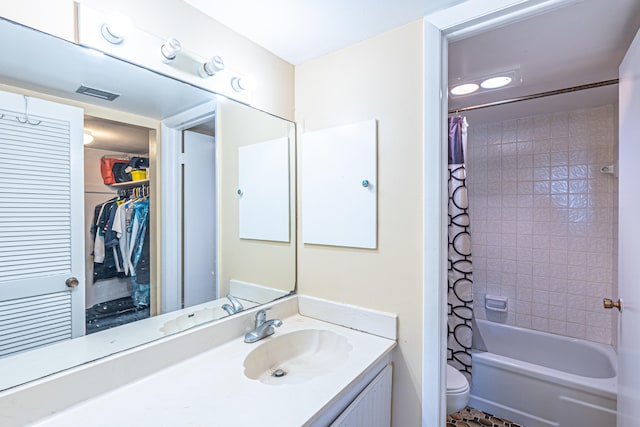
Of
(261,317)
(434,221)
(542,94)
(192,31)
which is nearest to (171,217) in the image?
(261,317)

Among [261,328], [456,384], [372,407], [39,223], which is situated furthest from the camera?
[456,384]

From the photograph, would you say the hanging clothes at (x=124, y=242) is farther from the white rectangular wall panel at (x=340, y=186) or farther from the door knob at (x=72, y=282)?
the white rectangular wall panel at (x=340, y=186)

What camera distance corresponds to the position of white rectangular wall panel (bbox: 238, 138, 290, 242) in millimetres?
1448

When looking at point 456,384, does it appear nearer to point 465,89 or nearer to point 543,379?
point 543,379

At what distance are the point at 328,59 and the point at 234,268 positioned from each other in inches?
44.9

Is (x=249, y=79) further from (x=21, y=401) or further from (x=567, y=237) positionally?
(x=567, y=237)

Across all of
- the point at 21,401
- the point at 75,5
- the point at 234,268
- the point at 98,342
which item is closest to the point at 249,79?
the point at 75,5

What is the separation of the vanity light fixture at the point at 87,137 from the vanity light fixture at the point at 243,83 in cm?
60

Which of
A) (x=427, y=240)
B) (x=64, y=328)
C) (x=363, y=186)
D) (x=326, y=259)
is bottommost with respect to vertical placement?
(x=64, y=328)

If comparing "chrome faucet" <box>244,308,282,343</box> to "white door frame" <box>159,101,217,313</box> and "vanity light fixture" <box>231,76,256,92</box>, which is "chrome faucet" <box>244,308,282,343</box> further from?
"vanity light fixture" <box>231,76,256,92</box>

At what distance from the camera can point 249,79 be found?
1352mm

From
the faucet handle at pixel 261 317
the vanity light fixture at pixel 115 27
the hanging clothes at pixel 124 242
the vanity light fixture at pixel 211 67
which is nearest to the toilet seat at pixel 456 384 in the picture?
the faucet handle at pixel 261 317

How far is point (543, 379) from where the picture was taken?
1.83 m

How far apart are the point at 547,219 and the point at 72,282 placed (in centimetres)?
299
